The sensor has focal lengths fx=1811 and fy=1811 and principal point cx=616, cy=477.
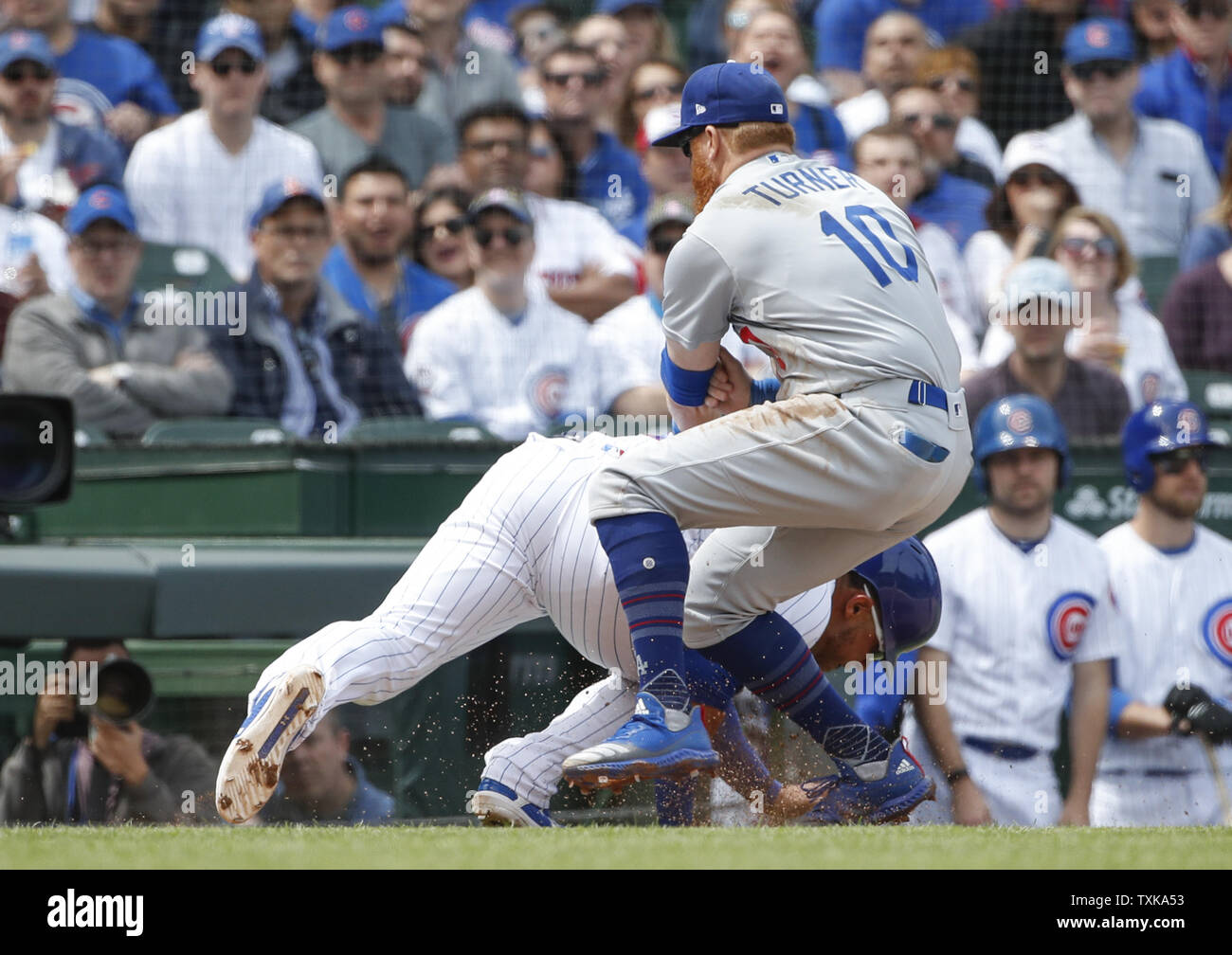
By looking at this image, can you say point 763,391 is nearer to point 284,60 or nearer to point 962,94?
point 284,60

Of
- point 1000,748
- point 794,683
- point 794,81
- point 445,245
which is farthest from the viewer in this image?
point 794,81

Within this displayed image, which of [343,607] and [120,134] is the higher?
[120,134]

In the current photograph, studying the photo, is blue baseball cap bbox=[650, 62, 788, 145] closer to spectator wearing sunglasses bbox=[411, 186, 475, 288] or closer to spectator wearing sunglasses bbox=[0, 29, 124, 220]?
spectator wearing sunglasses bbox=[411, 186, 475, 288]

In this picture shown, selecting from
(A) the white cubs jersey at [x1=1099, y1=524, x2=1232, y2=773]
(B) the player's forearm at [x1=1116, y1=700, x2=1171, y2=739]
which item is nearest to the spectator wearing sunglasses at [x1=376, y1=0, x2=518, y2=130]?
(A) the white cubs jersey at [x1=1099, y1=524, x2=1232, y2=773]

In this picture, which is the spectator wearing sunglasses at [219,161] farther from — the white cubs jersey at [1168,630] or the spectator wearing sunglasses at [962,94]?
the white cubs jersey at [1168,630]

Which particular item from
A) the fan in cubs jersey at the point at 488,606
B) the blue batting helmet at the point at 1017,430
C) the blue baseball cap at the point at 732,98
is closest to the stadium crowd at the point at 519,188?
the blue batting helmet at the point at 1017,430

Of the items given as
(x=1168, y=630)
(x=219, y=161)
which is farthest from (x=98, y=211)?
(x=1168, y=630)

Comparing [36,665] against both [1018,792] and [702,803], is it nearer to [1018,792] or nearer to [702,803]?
[702,803]
